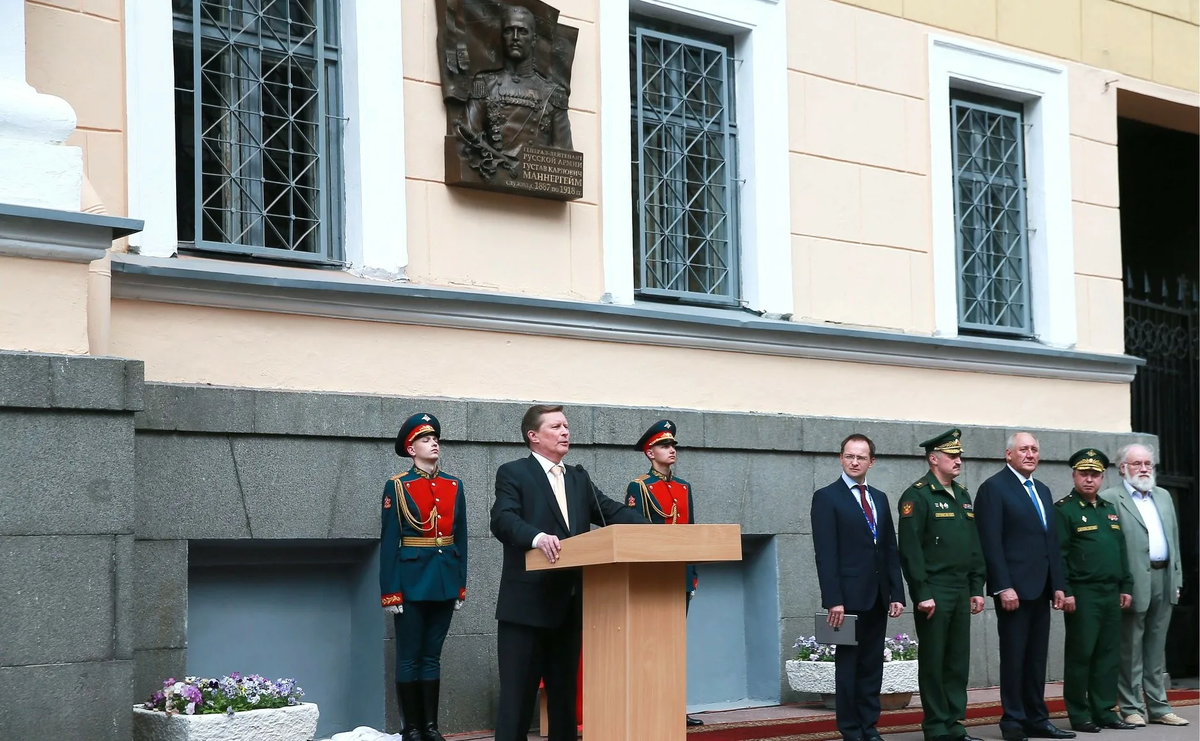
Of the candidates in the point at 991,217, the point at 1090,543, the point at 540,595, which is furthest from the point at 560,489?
the point at 991,217

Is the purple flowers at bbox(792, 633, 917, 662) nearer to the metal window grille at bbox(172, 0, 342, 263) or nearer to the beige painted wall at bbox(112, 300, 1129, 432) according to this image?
the beige painted wall at bbox(112, 300, 1129, 432)

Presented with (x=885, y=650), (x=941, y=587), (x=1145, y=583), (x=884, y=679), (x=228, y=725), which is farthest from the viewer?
(x=1145, y=583)

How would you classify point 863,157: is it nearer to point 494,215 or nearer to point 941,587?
point 494,215

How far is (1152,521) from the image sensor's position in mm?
11539

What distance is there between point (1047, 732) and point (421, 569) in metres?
4.28

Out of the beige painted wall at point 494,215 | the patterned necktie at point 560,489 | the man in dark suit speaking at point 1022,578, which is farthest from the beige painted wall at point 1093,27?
the patterned necktie at point 560,489

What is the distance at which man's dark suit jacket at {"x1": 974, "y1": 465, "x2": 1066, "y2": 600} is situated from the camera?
1041 centimetres

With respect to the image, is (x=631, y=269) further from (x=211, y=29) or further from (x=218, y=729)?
(x=218, y=729)

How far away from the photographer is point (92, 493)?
7414mm

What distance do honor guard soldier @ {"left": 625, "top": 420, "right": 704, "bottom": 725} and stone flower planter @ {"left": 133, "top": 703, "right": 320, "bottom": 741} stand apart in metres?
2.60

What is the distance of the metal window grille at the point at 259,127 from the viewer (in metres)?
9.42

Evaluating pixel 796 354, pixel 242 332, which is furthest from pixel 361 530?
pixel 796 354

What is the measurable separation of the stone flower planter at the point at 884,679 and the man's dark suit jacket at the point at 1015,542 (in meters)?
0.88

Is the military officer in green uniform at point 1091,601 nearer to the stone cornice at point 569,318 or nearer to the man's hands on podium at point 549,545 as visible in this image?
the stone cornice at point 569,318
